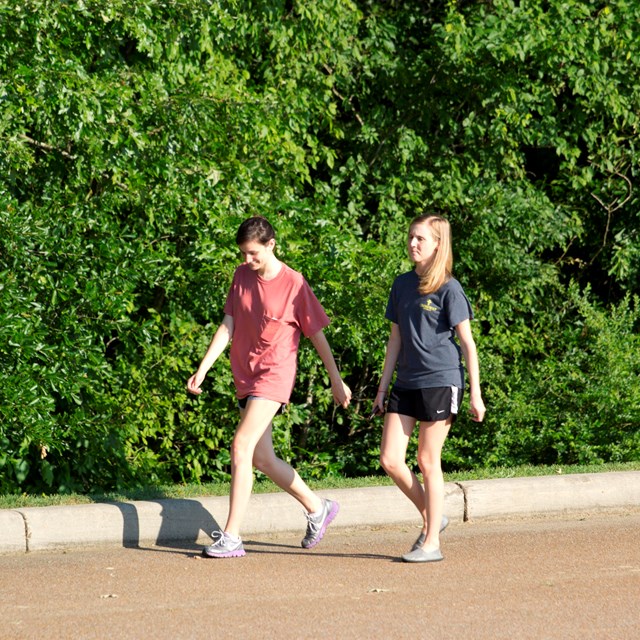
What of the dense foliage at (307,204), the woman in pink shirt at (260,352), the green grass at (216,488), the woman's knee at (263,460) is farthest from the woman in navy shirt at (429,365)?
the dense foliage at (307,204)

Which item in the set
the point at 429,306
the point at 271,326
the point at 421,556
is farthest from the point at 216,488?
→ the point at 429,306

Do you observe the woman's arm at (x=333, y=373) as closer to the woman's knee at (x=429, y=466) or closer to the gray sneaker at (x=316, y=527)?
the woman's knee at (x=429, y=466)

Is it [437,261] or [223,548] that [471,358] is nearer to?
[437,261]

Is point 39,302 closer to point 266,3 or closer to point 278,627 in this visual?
point 266,3

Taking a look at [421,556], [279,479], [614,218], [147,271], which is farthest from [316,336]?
[614,218]

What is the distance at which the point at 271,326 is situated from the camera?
599 cm

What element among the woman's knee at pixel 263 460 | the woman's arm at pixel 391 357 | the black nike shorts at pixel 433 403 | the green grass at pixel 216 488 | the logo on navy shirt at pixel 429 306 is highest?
the logo on navy shirt at pixel 429 306

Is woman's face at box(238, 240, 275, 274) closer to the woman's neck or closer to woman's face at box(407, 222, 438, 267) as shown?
the woman's neck

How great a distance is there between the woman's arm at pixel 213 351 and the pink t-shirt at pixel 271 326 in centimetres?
8

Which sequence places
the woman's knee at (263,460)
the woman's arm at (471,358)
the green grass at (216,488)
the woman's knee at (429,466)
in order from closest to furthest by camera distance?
the woman's arm at (471,358) < the woman's knee at (429,466) < the woman's knee at (263,460) < the green grass at (216,488)

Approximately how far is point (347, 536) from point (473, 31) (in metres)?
5.72

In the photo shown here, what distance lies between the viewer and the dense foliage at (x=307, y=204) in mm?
7996

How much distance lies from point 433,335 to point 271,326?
86 centimetres

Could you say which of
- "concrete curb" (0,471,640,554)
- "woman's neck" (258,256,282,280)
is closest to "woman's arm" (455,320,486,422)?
"woman's neck" (258,256,282,280)
